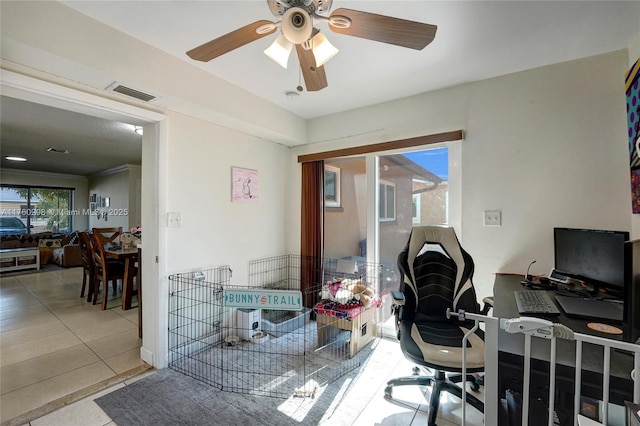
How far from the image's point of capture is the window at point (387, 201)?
9.58ft

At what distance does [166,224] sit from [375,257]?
2.08m

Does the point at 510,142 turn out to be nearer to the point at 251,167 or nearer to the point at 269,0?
the point at 269,0

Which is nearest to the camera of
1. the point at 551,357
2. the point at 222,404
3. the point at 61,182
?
the point at 551,357

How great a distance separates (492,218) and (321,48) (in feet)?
6.31

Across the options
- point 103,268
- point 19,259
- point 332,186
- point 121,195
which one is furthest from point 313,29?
point 19,259

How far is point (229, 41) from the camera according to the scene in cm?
133

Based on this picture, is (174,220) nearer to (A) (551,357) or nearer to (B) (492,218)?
(A) (551,357)

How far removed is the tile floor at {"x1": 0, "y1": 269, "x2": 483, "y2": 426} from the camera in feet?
5.66

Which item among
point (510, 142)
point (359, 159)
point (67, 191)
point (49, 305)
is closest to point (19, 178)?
point (67, 191)

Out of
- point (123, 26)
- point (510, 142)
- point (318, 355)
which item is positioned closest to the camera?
point (123, 26)

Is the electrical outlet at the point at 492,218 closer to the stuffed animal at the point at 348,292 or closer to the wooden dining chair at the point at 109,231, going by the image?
the stuffed animal at the point at 348,292

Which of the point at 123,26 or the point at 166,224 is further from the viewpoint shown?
the point at 166,224

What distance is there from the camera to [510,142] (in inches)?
86.4

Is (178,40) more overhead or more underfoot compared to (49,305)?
more overhead
